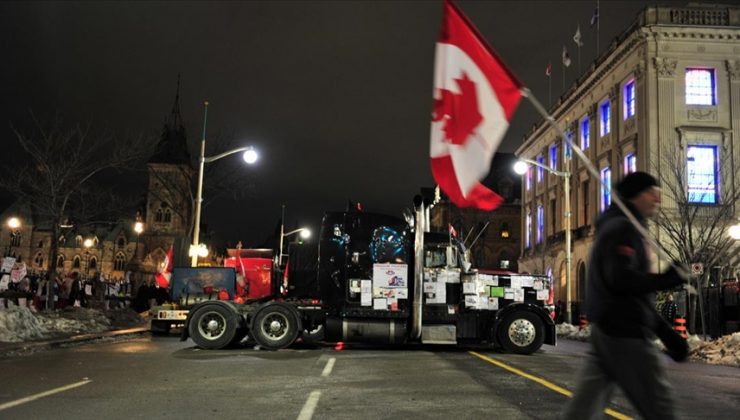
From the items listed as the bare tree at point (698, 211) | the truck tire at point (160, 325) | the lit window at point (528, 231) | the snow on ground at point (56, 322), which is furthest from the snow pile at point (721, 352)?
the lit window at point (528, 231)

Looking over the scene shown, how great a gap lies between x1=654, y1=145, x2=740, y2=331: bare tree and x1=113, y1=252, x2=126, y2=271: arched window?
133957 mm

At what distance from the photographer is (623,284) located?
4.03 metres

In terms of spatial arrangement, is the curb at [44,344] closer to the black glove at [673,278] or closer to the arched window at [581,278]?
the black glove at [673,278]

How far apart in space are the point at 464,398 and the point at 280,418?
8.80 ft

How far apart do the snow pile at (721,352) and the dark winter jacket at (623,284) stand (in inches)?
514

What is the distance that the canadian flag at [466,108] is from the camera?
6.29 meters

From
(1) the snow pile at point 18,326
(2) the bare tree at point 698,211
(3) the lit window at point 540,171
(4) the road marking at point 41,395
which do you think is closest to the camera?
(4) the road marking at point 41,395

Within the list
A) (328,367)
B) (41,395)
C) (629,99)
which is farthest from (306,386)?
(629,99)

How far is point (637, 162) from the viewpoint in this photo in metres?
35.7

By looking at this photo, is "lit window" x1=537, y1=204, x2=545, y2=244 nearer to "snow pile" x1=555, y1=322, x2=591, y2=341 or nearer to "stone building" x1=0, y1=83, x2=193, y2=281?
"snow pile" x1=555, y1=322, x2=591, y2=341

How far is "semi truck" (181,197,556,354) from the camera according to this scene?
16.6m

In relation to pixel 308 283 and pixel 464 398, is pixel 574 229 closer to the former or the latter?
pixel 308 283

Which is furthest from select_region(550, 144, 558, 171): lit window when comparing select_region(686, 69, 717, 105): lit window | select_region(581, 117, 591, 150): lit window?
select_region(686, 69, 717, 105): lit window

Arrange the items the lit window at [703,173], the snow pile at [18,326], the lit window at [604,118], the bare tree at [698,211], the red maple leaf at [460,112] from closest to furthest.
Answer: the red maple leaf at [460,112]
the snow pile at [18,326]
the bare tree at [698,211]
the lit window at [703,173]
the lit window at [604,118]
